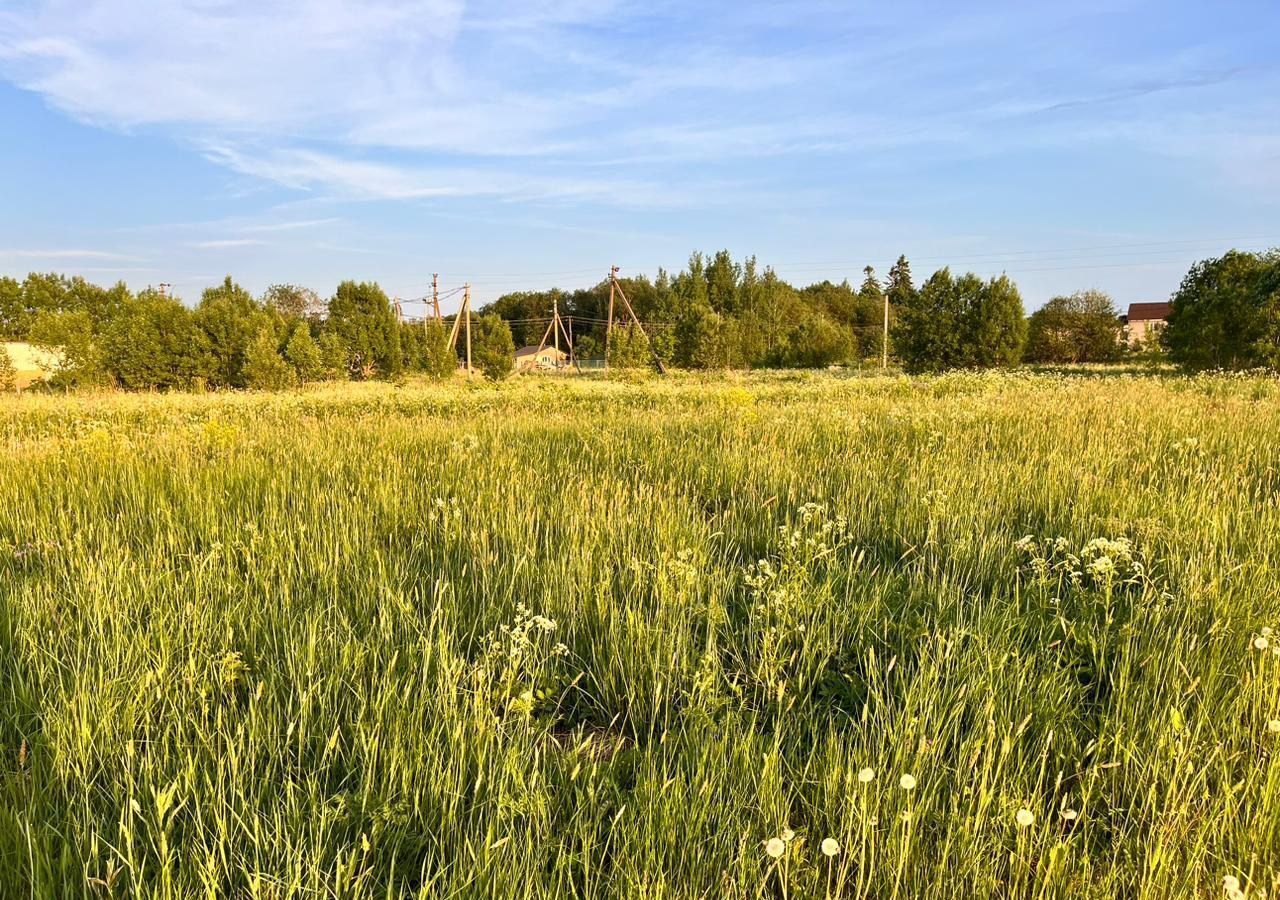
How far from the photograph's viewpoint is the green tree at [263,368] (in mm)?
25391

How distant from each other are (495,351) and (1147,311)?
260 feet

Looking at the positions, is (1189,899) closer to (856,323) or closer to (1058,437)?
(1058,437)

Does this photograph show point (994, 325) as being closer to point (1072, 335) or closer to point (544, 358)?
point (1072, 335)

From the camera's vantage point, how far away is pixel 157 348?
25469mm

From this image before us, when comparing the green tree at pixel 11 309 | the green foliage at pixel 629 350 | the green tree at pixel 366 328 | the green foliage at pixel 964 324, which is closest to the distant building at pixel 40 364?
the green tree at pixel 366 328

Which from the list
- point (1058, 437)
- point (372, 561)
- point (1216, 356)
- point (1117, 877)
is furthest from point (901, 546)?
point (1216, 356)

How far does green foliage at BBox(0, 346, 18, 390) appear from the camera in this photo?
23969 millimetres

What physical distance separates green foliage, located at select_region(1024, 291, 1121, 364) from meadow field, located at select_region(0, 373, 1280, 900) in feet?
153

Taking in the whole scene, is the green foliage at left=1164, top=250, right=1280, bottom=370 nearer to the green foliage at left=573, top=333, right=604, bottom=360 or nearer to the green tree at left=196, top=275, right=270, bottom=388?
the green tree at left=196, top=275, right=270, bottom=388

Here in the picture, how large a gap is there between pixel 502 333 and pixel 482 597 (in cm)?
4008

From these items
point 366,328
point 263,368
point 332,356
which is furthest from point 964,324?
point 263,368

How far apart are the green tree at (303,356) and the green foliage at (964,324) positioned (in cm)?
2793

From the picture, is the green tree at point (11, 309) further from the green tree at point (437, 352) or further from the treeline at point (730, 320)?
the green tree at point (437, 352)

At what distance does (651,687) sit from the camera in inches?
82.3
